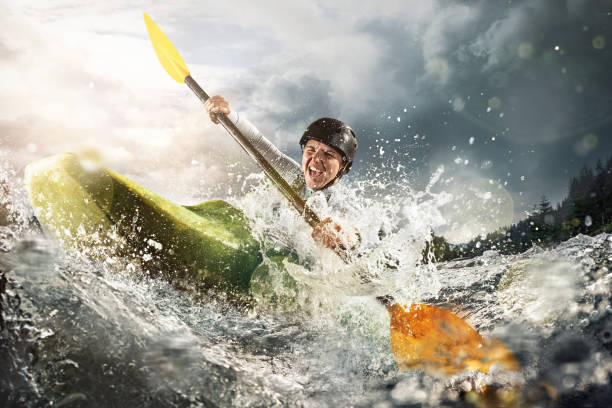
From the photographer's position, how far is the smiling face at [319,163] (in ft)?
12.7

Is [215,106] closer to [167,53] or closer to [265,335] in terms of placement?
[167,53]

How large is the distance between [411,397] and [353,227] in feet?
5.70

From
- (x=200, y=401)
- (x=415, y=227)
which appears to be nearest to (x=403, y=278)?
(x=415, y=227)

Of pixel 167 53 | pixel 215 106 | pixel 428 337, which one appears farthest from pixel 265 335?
pixel 167 53

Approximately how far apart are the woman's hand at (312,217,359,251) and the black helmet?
35.7 inches

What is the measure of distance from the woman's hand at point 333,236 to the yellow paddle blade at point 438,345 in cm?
92

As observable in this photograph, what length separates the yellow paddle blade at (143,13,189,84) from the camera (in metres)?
4.55

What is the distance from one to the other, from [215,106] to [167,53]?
1379 mm

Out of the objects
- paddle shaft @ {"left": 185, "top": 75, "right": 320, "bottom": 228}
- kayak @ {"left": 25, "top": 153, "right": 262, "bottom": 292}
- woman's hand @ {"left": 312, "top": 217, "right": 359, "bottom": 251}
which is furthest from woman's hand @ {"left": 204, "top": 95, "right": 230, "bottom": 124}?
woman's hand @ {"left": 312, "top": 217, "right": 359, "bottom": 251}

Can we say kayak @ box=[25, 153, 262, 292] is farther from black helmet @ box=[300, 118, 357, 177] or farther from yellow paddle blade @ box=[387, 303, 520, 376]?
yellow paddle blade @ box=[387, 303, 520, 376]

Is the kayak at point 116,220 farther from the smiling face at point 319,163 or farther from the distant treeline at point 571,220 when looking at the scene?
the distant treeline at point 571,220

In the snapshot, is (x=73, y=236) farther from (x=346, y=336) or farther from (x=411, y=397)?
(x=411, y=397)

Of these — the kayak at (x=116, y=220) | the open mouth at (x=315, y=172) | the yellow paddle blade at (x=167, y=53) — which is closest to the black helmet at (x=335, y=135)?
the open mouth at (x=315, y=172)

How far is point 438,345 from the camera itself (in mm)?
2994
